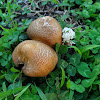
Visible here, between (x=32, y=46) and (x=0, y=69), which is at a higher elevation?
(x=32, y=46)

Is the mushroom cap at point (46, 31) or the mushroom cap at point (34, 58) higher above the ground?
the mushroom cap at point (46, 31)

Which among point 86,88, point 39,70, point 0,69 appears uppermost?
point 39,70

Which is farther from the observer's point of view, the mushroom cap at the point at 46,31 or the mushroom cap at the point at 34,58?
the mushroom cap at the point at 46,31

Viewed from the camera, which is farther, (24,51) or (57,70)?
(57,70)

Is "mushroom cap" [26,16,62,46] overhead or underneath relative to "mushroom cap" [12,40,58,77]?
overhead

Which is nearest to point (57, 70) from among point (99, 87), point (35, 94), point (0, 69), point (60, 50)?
point (60, 50)

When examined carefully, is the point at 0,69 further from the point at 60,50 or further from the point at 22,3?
the point at 22,3
